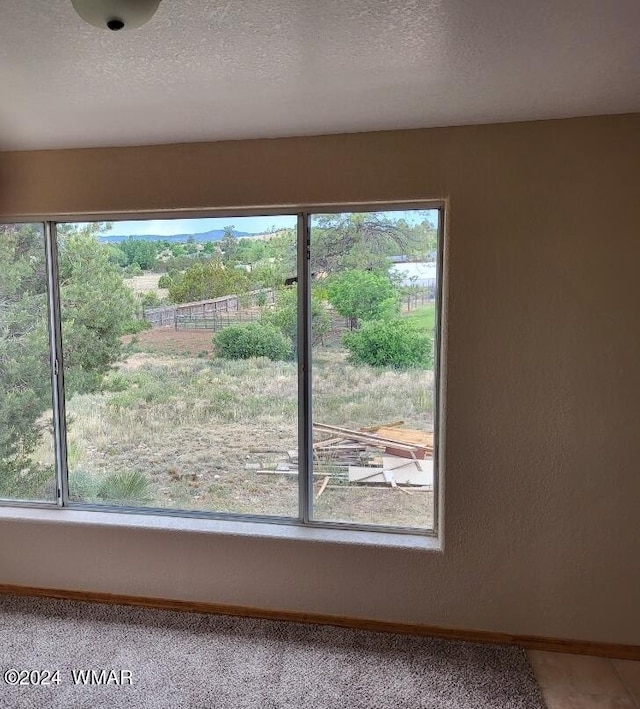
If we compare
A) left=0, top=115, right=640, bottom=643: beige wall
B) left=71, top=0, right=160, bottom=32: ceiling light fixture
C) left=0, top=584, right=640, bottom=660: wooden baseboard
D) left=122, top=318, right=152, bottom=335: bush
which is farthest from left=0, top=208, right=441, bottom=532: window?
left=71, top=0, right=160, bottom=32: ceiling light fixture

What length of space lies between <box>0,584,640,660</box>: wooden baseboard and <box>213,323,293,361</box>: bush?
3.97 feet

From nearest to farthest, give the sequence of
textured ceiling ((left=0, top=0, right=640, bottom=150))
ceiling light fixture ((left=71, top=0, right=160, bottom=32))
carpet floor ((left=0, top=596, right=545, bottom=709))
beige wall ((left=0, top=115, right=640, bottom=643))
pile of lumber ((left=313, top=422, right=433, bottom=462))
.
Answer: ceiling light fixture ((left=71, top=0, right=160, bottom=32)) → textured ceiling ((left=0, top=0, right=640, bottom=150)) → carpet floor ((left=0, top=596, right=545, bottom=709)) → beige wall ((left=0, top=115, right=640, bottom=643)) → pile of lumber ((left=313, top=422, right=433, bottom=462))

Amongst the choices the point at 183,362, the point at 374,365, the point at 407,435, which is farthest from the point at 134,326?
the point at 407,435


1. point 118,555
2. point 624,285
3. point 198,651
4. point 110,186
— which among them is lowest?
point 198,651

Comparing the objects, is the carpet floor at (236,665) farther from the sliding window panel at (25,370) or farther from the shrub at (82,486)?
the sliding window panel at (25,370)

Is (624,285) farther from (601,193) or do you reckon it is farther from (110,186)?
(110,186)

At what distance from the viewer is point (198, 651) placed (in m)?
2.25

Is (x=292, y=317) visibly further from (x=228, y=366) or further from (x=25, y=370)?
(x=25, y=370)

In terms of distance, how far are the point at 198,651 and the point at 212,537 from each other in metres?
0.47

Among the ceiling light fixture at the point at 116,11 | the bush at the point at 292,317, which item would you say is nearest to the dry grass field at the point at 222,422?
the bush at the point at 292,317

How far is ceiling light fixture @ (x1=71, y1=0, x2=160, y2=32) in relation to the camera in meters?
1.12

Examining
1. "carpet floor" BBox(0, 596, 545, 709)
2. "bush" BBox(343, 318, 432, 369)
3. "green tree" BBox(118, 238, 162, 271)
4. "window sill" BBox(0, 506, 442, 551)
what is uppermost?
"green tree" BBox(118, 238, 162, 271)

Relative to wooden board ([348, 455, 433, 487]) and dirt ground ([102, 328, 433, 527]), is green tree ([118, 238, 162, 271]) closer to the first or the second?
dirt ground ([102, 328, 433, 527])

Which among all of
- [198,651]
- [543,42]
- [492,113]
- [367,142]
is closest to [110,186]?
[367,142]
